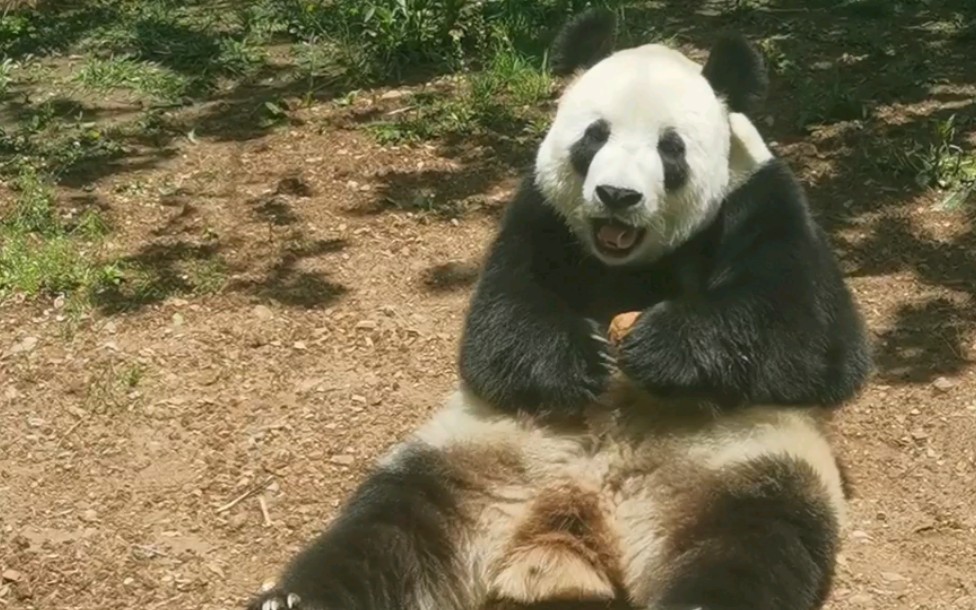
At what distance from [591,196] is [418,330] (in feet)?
6.47

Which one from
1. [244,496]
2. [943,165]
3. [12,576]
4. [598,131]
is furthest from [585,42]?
[943,165]

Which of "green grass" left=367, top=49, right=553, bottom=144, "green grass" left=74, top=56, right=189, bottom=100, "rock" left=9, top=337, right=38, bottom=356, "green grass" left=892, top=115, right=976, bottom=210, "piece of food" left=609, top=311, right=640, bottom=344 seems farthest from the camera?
"green grass" left=74, top=56, right=189, bottom=100

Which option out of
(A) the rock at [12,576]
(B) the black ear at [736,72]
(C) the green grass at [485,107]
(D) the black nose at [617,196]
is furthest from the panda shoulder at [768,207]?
(C) the green grass at [485,107]

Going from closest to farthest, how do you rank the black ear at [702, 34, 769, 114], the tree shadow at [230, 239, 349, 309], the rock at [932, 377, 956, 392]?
the black ear at [702, 34, 769, 114] < the rock at [932, 377, 956, 392] < the tree shadow at [230, 239, 349, 309]

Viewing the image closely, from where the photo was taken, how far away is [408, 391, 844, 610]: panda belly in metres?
4.57

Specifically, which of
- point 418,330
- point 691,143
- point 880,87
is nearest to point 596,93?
point 691,143

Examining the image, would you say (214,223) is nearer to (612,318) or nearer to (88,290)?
(88,290)

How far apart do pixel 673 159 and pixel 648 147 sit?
98 mm

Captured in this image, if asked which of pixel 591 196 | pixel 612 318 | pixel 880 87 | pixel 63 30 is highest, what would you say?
pixel 591 196

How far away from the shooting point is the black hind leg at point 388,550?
438 centimetres

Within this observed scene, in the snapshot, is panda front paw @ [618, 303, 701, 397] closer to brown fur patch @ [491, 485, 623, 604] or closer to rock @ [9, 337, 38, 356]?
brown fur patch @ [491, 485, 623, 604]

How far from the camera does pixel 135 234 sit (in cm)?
733

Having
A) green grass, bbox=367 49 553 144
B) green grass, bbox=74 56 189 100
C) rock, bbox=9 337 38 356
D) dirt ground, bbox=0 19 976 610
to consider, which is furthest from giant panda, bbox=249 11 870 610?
green grass, bbox=74 56 189 100

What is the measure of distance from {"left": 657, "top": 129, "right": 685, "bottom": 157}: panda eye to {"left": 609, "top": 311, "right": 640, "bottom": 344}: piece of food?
1.82 ft
